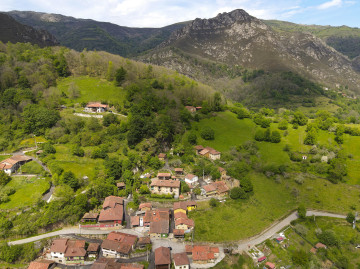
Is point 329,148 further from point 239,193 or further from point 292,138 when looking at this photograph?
point 239,193

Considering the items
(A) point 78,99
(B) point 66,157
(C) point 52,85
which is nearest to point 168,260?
(B) point 66,157

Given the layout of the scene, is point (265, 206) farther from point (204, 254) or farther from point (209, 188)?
point (204, 254)

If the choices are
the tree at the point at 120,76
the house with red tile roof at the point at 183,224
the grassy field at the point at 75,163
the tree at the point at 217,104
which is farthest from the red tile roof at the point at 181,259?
the tree at the point at 120,76

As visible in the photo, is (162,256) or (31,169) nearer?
(162,256)

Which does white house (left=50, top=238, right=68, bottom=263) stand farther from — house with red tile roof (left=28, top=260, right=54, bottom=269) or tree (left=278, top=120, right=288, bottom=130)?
tree (left=278, top=120, right=288, bottom=130)

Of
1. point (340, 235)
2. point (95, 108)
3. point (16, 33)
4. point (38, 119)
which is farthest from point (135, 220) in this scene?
point (16, 33)

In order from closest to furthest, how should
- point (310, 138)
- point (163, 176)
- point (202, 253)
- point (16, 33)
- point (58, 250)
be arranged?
point (202, 253), point (58, 250), point (163, 176), point (310, 138), point (16, 33)

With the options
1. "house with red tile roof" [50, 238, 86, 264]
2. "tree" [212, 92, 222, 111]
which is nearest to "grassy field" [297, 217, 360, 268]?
"house with red tile roof" [50, 238, 86, 264]
